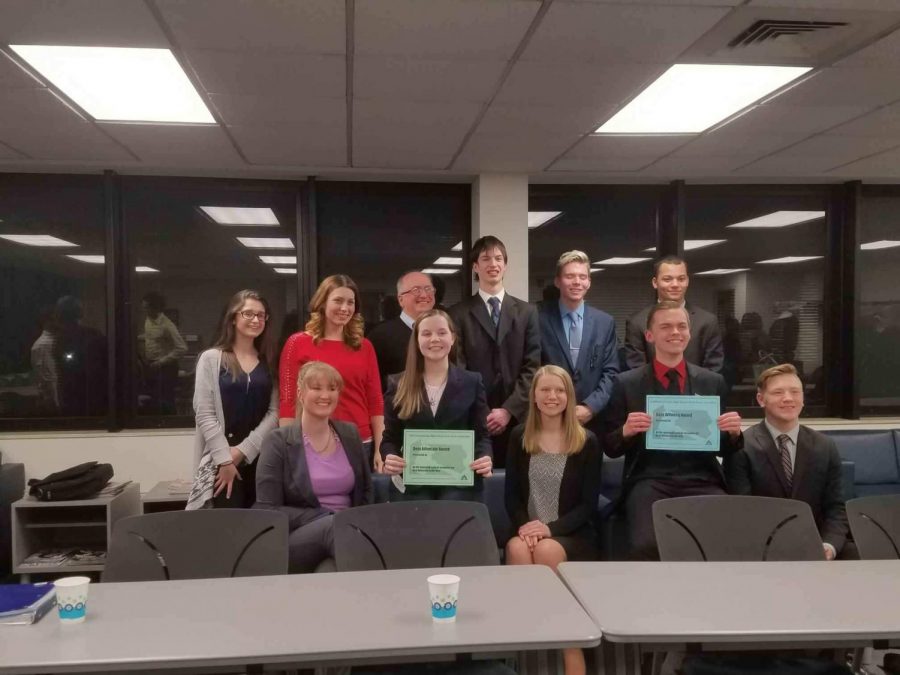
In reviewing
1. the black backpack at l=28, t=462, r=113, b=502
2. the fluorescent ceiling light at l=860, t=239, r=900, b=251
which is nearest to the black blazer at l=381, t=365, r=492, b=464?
the black backpack at l=28, t=462, r=113, b=502

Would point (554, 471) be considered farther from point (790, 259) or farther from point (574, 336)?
point (790, 259)

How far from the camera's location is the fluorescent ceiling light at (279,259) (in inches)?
207

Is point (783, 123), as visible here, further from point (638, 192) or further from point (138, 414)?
point (138, 414)

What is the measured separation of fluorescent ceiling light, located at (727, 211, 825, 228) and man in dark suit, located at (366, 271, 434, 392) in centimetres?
325

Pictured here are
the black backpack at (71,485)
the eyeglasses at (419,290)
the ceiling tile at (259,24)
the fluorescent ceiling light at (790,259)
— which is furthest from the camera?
the fluorescent ceiling light at (790,259)

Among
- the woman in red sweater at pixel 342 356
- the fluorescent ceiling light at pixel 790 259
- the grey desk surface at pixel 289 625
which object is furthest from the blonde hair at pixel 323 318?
the fluorescent ceiling light at pixel 790 259

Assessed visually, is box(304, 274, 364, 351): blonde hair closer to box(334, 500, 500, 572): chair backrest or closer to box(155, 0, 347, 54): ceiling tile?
box(155, 0, 347, 54): ceiling tile

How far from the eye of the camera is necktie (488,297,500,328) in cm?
364

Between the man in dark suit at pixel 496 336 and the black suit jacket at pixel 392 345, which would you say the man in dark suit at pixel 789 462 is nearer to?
the man in dark suit at pixel 496 336

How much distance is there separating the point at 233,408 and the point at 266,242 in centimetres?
221

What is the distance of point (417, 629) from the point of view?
5.02 ft

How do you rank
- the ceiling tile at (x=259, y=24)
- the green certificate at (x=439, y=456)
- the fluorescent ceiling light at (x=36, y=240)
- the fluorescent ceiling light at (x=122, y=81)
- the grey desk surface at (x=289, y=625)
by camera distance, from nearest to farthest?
the grey desk surface at (x=289, y=625) < the ceiling tile at (x=259, y=24) < the green certificate at (x=439, y=456) < the fluorescent ceiling light at (x=122, y=81) < the fluorescent ceiling light at (x=36, y=240)

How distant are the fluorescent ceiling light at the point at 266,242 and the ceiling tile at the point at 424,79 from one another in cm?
217

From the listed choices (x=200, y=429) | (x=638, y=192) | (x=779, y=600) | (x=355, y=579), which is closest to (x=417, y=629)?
(x=355, y=579)
